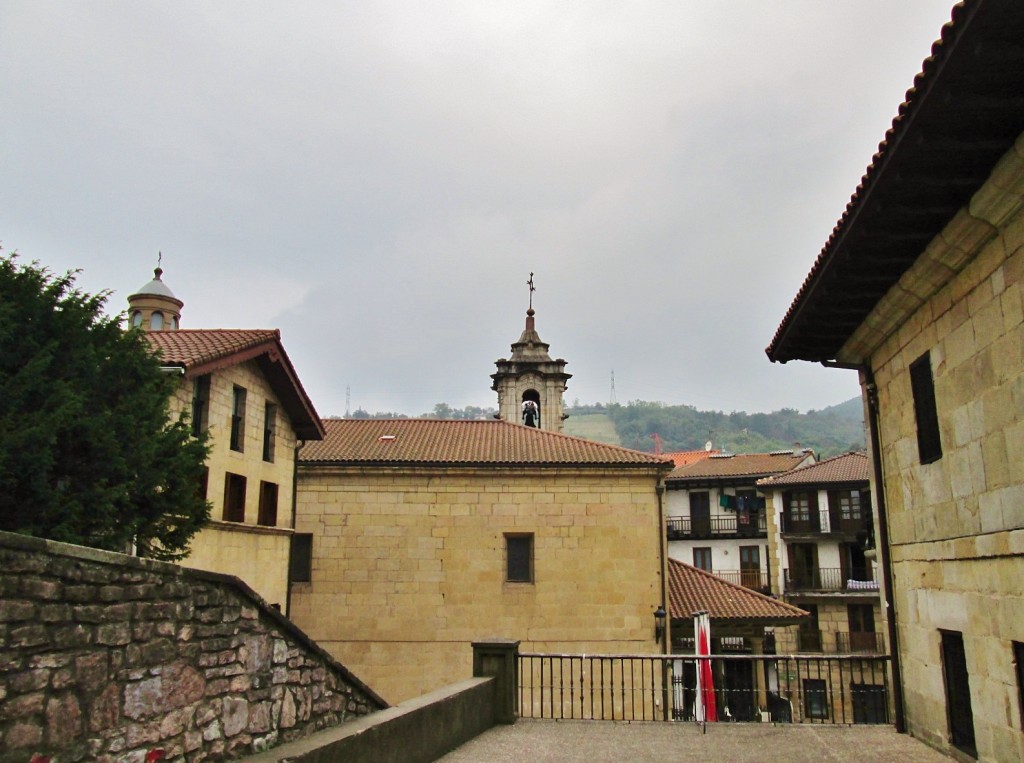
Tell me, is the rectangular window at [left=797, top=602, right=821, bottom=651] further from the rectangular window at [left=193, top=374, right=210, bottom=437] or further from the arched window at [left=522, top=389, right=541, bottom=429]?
Answer: the rectangular window at [left=193, top=374, right=210, bottom=437]

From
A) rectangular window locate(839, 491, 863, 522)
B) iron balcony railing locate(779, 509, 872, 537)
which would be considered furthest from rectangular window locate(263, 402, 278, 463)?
rectangular window locate(839, 491, 863, 522)

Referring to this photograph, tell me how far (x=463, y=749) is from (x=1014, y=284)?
6907 mm

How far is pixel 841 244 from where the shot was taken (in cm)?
740

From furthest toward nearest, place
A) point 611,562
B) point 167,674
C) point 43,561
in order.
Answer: point 611,562, point 167,674, point 43,561

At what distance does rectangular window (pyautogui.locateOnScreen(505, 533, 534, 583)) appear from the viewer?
68.6 ft

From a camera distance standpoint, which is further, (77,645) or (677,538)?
(677,538)

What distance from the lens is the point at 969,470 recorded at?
7.21m

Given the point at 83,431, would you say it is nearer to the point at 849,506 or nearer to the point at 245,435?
the point at 245,435

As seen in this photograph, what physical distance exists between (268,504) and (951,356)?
587 inches

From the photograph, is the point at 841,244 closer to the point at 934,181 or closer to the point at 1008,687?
the point at 934,181

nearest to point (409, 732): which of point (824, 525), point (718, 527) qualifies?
point (824, 525)

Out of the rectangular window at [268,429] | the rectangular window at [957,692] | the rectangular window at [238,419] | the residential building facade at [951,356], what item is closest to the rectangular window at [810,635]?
the rectangular window at [268,429]

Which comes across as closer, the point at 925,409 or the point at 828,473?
the point at 925,409

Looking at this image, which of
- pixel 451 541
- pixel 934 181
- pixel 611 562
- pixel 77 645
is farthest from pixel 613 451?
pixel 77 645
